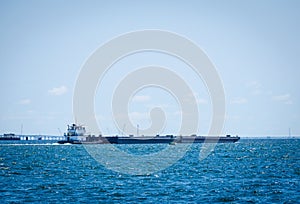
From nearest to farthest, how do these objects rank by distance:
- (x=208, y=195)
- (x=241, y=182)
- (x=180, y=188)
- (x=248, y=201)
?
(x=248, y=201)
(x=208, y=195)
(x=180, y=188)
(x=241, y=182)

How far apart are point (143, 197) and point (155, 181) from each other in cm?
1302

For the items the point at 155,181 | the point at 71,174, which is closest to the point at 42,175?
the point at 71,174

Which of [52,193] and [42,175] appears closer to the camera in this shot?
[52,193]

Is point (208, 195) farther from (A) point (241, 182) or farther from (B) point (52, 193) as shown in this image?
(B) point (52, 193)

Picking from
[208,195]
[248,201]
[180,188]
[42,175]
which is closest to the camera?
[248,201]

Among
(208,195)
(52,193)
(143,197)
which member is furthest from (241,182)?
(52,193)

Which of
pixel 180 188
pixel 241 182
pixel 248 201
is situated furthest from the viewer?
pixel 241 182

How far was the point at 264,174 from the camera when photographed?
2640 inches

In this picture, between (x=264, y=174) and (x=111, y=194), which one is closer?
(x=111, y=194)

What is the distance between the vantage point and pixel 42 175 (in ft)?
215

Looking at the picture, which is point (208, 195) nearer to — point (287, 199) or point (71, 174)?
point (287, 199)

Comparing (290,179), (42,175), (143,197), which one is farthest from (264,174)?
(42,175)

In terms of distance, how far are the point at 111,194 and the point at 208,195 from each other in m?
→ 9.93

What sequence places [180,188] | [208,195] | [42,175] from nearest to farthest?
1. [208,195]
2. [180,188]
3. [42,175]
